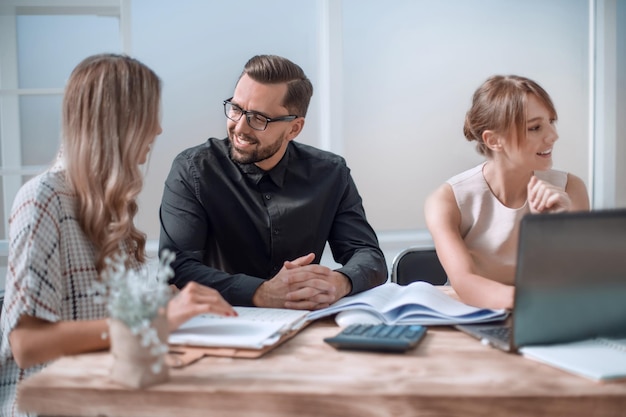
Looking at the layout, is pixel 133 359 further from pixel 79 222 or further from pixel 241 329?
pixel 79 222

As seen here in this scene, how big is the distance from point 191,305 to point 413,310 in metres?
0.57

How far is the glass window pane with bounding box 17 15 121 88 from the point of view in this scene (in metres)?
3.82

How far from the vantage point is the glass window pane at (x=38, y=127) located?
151 inches

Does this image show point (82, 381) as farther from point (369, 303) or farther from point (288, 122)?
point (288, 122)

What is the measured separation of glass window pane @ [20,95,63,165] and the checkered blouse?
98.8 inches

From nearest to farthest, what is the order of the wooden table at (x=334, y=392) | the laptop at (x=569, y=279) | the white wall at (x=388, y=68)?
1. the wooden table at (x=334, y=392)
2. the laptop at (x=569, y=279)
3. the white wall at (x=388, y=68)

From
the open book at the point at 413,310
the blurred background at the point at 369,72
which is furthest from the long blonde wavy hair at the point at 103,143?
the blurred background at the point at 369,72

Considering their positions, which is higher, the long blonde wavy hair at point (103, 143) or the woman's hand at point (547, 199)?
the long blonde wavy hair at point (103, 143)

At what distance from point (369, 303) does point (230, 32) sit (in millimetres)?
2650

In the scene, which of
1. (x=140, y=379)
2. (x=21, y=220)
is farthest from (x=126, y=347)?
(x=21, y=220)

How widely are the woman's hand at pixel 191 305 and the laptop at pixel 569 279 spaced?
0.56m

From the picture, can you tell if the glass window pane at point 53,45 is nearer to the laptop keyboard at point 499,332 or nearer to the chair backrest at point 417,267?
the chair backrest at point 417,267

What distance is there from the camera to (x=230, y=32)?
12.8ft

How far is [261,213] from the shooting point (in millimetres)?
2365
